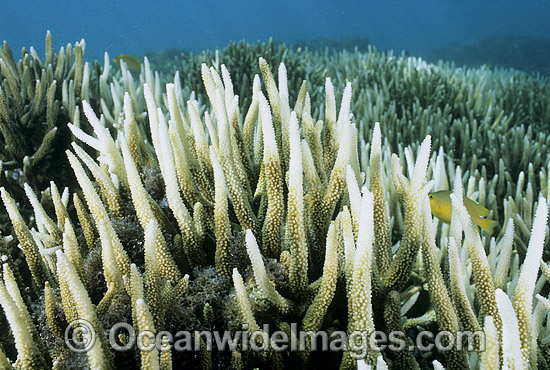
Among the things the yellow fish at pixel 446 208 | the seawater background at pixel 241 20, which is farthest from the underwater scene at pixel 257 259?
the seawater background at pixel 241 20

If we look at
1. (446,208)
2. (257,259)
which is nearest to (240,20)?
(446,208)

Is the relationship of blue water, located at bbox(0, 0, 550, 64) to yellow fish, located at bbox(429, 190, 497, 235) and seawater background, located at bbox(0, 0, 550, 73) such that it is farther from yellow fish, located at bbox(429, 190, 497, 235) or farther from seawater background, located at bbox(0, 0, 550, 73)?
yellow fish, located at bbox(429, 190, 497, 235)

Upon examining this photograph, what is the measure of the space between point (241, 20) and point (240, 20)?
1.95ft

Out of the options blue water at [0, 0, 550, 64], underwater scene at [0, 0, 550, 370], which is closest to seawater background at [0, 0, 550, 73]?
blue water at [0, 0, 550, 64]

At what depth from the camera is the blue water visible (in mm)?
84000

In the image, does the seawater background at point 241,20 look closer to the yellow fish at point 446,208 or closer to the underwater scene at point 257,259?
the yellow fish at point 446,208

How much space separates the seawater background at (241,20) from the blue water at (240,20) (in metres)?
0.20

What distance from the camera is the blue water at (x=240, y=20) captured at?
84.0 metres

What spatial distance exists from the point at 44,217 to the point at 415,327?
169 centimetres

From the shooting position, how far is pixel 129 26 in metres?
123

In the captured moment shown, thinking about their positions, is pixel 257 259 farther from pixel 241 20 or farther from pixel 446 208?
pixel 241 20

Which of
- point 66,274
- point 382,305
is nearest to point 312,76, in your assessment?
point 382,305

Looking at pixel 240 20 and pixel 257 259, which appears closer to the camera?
pixel 257 259

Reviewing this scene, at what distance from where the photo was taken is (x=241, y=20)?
12044 cm
